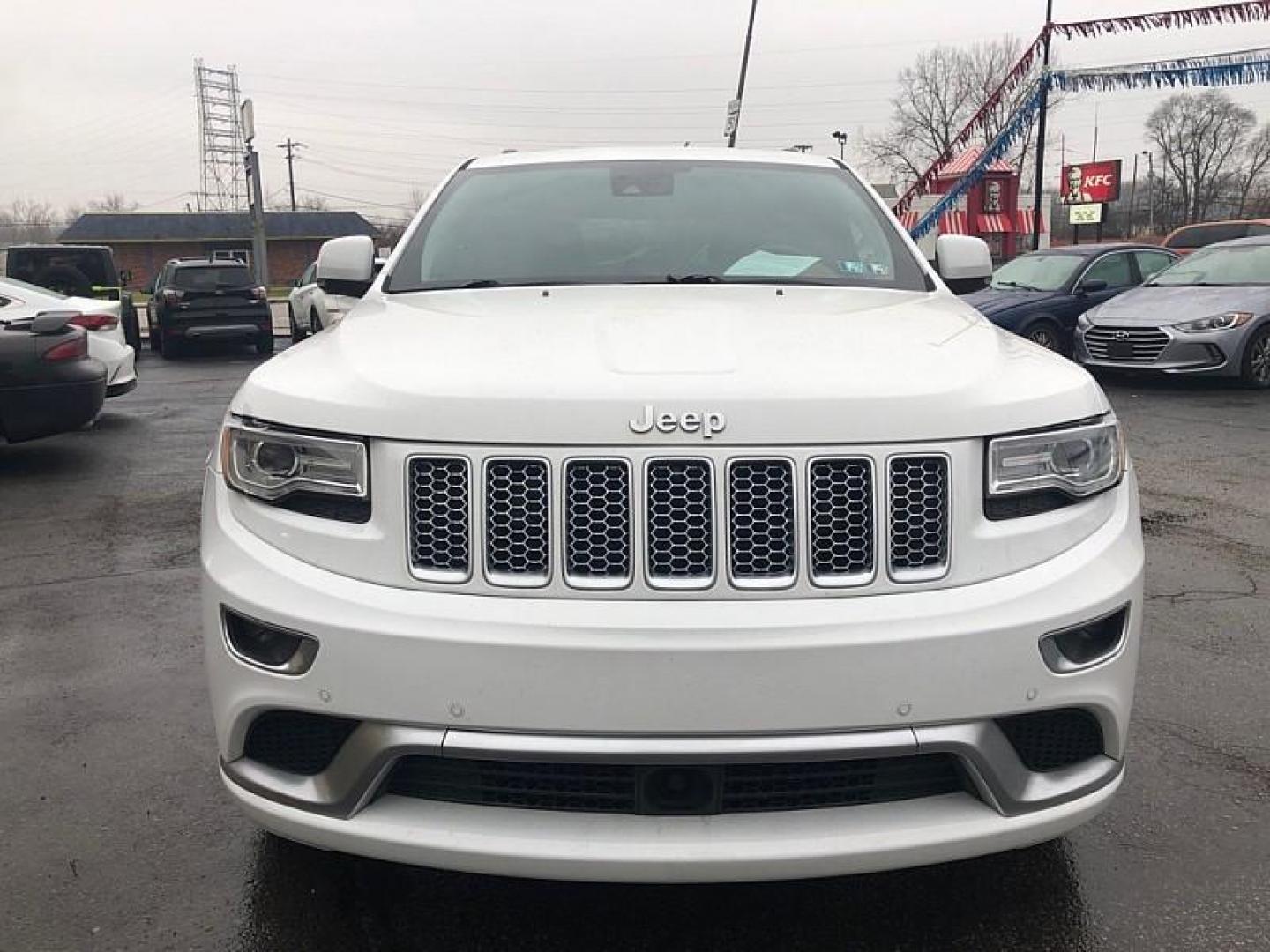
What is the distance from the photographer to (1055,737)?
216 cm

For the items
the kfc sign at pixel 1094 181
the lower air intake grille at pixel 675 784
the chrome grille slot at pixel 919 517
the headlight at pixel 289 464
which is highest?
the kfc sign at pixel 1094 181

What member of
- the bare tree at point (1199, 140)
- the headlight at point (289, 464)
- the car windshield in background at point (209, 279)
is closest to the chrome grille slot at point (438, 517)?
the headlight at point (289, 464)

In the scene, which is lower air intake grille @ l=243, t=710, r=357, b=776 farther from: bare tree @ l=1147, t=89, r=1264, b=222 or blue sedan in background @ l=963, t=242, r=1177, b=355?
bare tree @ l=1147, t=89, r=1264, b=222

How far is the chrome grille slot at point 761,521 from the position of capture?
6.66ft

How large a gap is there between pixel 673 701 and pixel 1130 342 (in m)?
10.8

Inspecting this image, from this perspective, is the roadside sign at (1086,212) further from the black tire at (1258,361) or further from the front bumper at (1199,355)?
the front bumper at (1199,355)

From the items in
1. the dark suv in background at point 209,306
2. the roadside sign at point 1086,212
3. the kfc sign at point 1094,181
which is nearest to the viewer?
the dark suv in background at point 209,306

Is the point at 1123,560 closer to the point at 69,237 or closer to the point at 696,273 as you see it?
the point at 696,273

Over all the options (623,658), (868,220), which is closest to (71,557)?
(868,220)

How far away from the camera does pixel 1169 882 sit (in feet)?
8.43

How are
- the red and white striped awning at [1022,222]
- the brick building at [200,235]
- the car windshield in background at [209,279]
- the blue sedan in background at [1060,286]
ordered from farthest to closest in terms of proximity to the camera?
the brick building at [200,235]
the red and white striped awning at [1022,222]
the car windshield in background at [209,279]
the blue sedan in background at [1060,286]

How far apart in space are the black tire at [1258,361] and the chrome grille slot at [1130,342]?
2.59 ft

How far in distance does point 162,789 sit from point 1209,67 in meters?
23.8

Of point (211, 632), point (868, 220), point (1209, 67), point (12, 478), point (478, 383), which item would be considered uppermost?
point (1209, 67)
